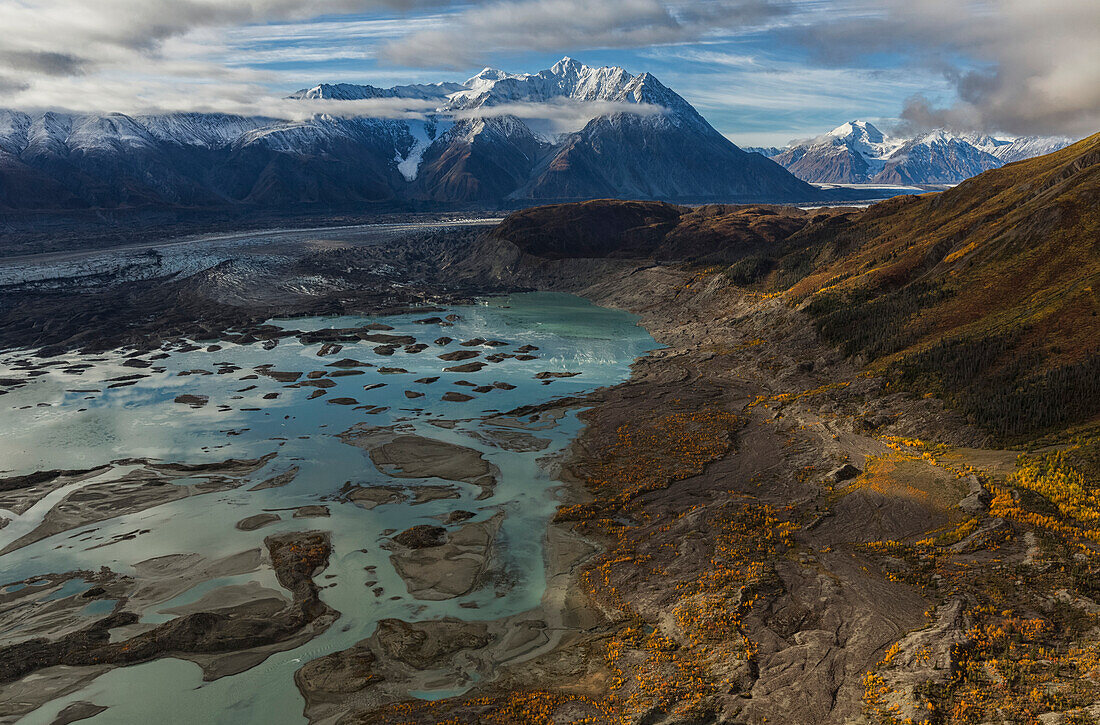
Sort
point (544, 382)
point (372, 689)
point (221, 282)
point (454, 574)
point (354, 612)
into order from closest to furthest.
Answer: point (372, 689) < point (354, 612) < point (454, 574) < point (544, 382) < point (221, 282)

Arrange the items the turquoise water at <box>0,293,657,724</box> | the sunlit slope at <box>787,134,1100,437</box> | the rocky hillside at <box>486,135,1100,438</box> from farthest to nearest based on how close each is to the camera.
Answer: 1. the rocky hillside at <box>486,135,1100,438</box>
2. the sunlit slope at <box>787,134,1100,437</box>
3. the turquoise water at <box>0,293,657,724</box>

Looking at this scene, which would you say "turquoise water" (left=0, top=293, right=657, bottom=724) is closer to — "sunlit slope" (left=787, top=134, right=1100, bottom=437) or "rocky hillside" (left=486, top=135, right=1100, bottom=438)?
"rocky hillside" (left=486, top=135, right=1100, bottom=438)

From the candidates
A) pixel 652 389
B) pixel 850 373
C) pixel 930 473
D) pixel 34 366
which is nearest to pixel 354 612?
pixel 930 473

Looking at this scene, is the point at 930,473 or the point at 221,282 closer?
the point at 930,473

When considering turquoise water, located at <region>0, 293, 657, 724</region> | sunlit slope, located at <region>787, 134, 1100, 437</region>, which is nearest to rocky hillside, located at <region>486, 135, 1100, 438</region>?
sunlit slope, located at <region>787, 134, 1100, 437</region>

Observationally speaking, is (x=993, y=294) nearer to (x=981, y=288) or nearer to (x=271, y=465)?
(x=981, y=288)

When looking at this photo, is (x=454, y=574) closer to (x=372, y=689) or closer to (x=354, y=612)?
(x=354, y=612)

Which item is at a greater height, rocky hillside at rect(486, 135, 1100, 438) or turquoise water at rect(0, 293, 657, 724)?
rocky hillside at rect(486, 135, 1100, 438)

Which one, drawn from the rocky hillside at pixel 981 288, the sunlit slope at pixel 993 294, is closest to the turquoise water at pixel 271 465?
the rocky hillside at pixel 981 288

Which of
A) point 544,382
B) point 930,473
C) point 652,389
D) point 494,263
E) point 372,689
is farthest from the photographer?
point 494,263
